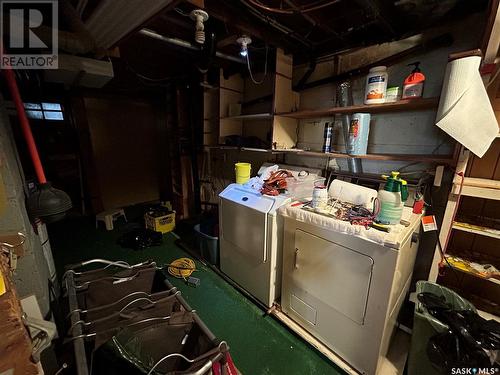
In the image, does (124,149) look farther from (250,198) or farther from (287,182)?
(287,182)

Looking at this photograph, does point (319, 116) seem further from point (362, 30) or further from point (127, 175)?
point (127, 175)

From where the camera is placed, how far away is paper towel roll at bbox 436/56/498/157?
43.0 inches

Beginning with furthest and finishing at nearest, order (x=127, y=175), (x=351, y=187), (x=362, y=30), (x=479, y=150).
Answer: (x=127, y=175) < (x=362, y=30) < (x=351, y=187) < (x=479, y=150)

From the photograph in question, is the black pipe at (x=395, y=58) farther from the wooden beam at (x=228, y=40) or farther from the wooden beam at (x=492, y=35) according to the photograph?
the wooden beam at (x=228, y=40)

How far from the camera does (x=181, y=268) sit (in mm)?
2373

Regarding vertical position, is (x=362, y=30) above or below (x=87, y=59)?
above

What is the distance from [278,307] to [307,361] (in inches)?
17.2

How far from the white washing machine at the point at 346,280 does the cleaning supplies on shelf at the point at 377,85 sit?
0.86 m

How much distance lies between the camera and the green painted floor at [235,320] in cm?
144

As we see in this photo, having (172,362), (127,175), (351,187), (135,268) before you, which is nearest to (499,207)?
(351,187)

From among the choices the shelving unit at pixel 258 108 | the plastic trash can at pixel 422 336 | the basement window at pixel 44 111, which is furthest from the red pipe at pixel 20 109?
the basement window at pixel 44 111

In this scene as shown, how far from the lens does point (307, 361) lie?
4.80 feet

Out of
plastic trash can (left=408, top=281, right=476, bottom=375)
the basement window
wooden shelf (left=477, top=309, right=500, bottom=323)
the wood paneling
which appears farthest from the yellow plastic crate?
wooden shelf (left=477, top=309, right=500, bottom=323)

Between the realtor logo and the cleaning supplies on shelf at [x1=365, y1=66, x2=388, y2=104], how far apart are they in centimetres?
204
